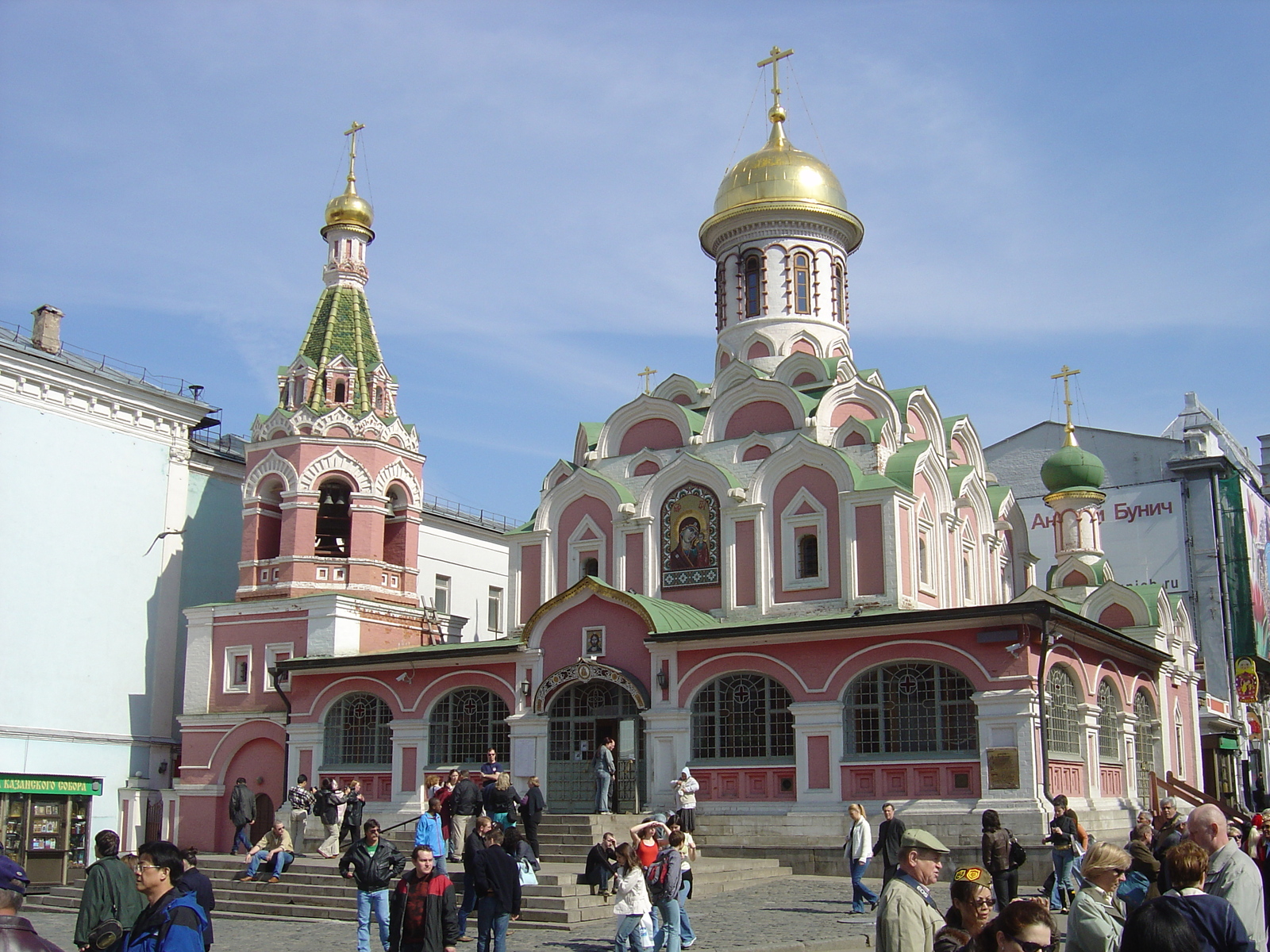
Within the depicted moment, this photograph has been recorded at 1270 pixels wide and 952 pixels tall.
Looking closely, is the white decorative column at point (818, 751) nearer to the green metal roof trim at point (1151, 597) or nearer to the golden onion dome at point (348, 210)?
the green metal roof trim at point (1151, 597)

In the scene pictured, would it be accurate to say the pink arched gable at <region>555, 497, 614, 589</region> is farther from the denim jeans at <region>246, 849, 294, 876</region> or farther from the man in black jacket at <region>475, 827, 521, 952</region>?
the man in black jacket at <region>475, 827, 521, 952</region>

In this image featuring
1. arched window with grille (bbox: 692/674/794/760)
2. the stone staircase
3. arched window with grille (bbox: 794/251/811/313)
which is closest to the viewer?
the stone staircase

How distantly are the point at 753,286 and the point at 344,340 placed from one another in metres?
8.82

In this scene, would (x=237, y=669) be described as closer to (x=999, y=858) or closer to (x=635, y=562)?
(x=635, y=562)

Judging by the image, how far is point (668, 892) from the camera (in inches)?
437

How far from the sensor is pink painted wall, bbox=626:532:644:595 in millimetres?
23812

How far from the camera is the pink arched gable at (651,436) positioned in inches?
994

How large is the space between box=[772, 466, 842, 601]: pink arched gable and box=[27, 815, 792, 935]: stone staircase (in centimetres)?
500

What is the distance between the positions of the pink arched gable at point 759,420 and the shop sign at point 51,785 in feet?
47.0

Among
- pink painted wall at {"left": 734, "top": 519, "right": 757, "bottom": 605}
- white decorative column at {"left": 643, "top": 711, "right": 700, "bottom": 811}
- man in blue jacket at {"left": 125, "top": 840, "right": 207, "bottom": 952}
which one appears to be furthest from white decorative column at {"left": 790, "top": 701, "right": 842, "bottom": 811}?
man in blue jacket at {"left": 125, "top": 840, "right": 207, "bottom": 952}

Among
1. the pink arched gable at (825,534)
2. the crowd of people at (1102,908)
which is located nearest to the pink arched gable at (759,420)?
the pink arched gable at (825,534)

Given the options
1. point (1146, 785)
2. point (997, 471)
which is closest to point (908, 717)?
point (1146, 785)

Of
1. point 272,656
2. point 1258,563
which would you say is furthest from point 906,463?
point 1258,563

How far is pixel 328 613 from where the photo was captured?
2491 cm
